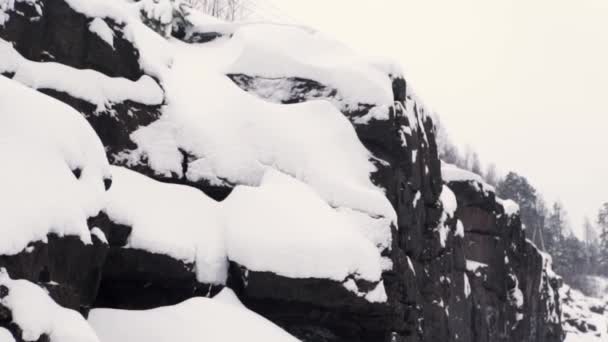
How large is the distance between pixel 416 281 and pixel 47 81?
269 inches

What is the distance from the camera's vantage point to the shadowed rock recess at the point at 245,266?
4988 millimetres

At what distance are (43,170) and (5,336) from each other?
134 cm

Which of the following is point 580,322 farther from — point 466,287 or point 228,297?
point 228,297

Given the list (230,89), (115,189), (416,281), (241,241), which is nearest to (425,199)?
(416,281)

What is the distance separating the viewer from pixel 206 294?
6434 millimetres

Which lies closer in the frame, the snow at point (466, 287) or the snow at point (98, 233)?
the snow at point (98, 233)

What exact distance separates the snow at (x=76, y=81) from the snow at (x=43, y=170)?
75.5 inches

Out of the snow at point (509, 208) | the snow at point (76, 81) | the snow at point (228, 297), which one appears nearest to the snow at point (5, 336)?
the snow at point (228, 297)

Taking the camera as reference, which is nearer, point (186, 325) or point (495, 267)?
point (186, 325)

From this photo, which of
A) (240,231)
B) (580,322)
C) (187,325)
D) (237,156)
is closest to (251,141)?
(237,156)

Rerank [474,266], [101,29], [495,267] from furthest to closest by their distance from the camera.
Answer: [495,267], [474,266], [101,29]

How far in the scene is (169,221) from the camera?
6422 mm

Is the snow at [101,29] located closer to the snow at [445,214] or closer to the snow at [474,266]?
the snow at [445,214]

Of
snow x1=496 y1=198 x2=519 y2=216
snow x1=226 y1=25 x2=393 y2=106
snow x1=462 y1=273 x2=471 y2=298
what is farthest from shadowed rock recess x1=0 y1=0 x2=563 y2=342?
snow x1=496 y1=198 x2=519 y2=216
